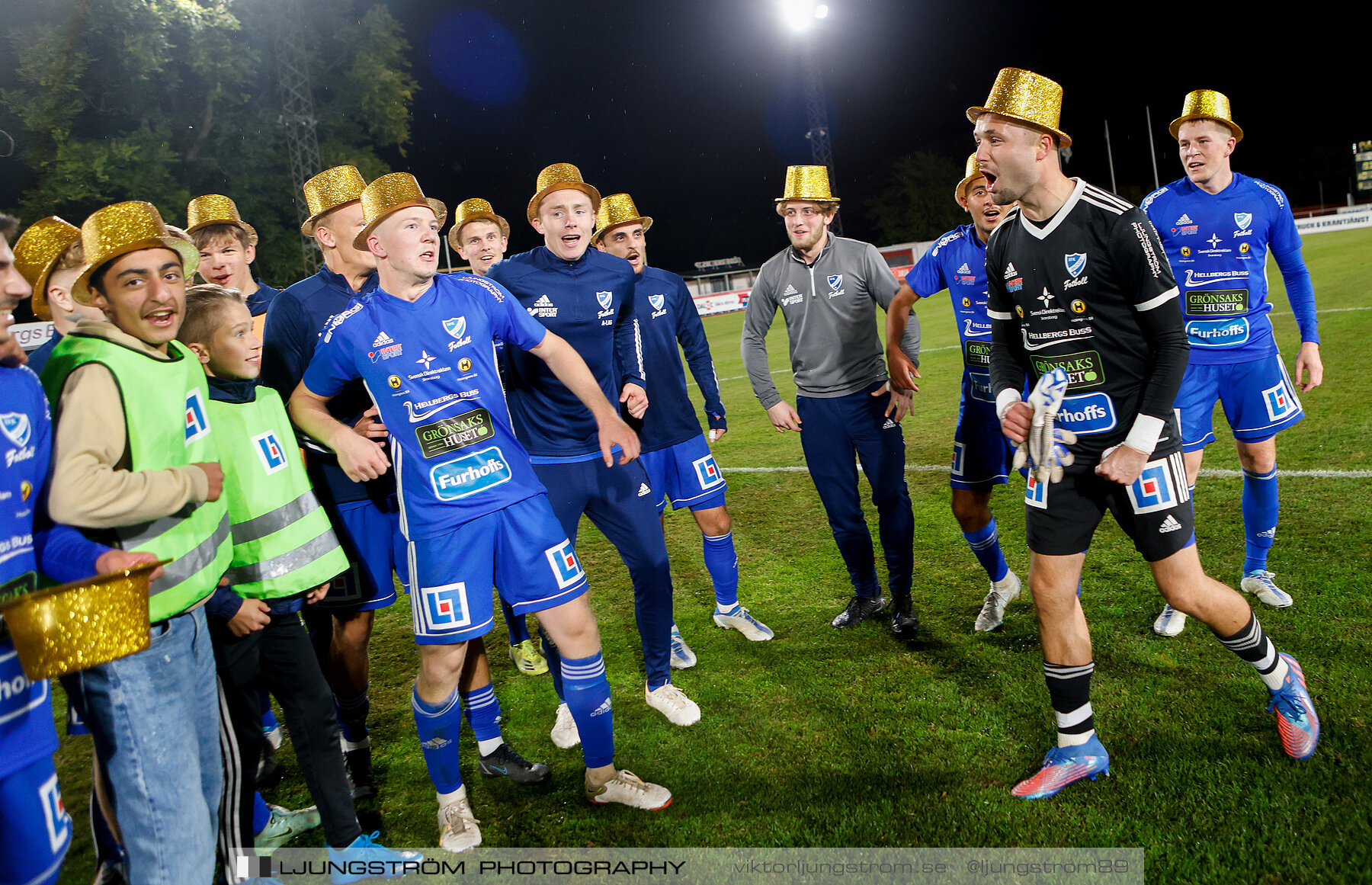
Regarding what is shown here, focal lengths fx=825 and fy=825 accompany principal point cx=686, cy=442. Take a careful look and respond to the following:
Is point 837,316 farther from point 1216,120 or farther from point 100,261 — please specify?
point 100,261

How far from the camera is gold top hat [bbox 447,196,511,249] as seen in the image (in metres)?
5.89

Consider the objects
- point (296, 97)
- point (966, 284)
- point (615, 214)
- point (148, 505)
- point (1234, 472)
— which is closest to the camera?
point (148, 505)

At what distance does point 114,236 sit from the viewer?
2443 mm

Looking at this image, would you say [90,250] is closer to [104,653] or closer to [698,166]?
[104,653]

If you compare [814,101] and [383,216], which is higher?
[814,101]

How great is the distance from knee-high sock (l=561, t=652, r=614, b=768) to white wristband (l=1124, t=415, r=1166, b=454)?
2203 mm

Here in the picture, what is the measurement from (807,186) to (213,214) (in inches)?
139

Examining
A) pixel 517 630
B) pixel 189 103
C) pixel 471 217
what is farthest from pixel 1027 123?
pixel 189 103

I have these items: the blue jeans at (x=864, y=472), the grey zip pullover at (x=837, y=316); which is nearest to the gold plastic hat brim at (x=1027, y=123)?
the grey zip pullover at (x=837, y=316)

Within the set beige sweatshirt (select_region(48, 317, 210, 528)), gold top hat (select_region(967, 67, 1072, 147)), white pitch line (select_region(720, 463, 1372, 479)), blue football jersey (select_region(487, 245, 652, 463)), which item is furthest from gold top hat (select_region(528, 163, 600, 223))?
white pitch line (select_region(720, 463, 1372, 479))

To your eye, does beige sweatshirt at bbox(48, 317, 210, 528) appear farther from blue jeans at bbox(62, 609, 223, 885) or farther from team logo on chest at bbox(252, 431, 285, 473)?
team logo on chest at bbox(252, 431, 285, 473)

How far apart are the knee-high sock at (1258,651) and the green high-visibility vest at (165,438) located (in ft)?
11.8

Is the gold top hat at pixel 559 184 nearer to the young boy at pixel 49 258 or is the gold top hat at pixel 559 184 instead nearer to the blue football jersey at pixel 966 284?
the young boy at pixel 49 258

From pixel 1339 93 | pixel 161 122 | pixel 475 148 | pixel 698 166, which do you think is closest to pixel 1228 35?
pixel 1339 93
